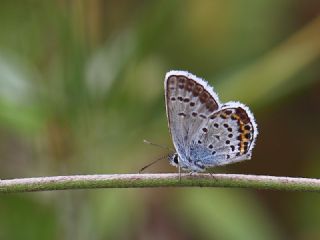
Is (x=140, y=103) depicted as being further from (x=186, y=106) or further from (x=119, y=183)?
(x=119, y=183)

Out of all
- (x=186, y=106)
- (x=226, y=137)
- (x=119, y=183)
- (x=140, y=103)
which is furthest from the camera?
(x=140, y=103)

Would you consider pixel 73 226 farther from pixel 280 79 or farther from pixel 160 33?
pixel 280 79

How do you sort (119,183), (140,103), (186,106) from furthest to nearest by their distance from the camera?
1. (140,103)
2. (186,106)
3. (119,183)

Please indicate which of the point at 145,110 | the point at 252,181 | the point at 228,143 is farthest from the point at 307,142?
the point at 252,181

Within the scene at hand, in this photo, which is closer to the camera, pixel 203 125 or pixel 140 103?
pixel 203 125

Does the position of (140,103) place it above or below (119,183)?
above

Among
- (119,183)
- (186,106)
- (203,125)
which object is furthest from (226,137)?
(119,183)

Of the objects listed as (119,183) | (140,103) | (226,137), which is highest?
(140,103)
